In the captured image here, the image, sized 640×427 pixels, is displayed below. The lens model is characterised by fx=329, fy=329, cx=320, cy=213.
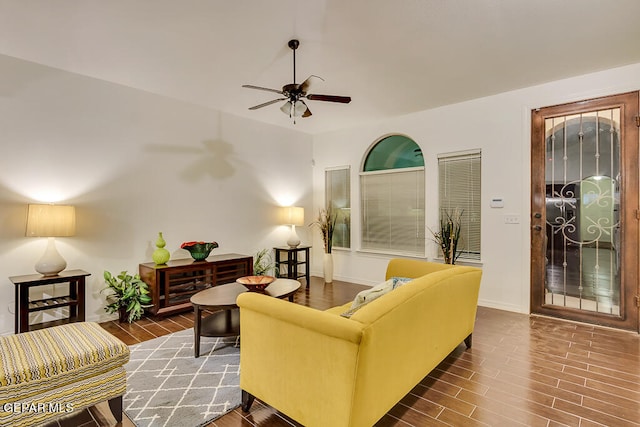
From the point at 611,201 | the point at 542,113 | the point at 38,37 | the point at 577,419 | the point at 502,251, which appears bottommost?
the point at 577,419

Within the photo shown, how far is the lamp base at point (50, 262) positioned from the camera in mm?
3166

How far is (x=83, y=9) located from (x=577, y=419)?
4.37 m

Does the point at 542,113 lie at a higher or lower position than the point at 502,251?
higher

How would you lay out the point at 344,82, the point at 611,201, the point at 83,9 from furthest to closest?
the point at 344,82
the point at 611,201
the point at 83,9

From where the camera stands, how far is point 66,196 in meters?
3.56

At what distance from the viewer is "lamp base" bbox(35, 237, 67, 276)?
317 centimetres

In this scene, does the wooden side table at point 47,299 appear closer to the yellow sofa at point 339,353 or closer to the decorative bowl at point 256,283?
the decorative bowl at point 256,283

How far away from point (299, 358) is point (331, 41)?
2.61 m

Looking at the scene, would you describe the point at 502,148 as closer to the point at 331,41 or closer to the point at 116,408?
the point at 331,41

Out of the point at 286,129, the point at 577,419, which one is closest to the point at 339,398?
the point at 577,419

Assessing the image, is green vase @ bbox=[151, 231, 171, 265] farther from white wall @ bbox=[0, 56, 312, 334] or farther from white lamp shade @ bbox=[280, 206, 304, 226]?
white lamp shade @ bbox=[280, 206, 304, 226]

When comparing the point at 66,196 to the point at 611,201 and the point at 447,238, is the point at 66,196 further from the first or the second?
the point at 611,201

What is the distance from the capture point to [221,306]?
2.68 m

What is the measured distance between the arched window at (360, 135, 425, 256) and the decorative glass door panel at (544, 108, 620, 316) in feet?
5.41
